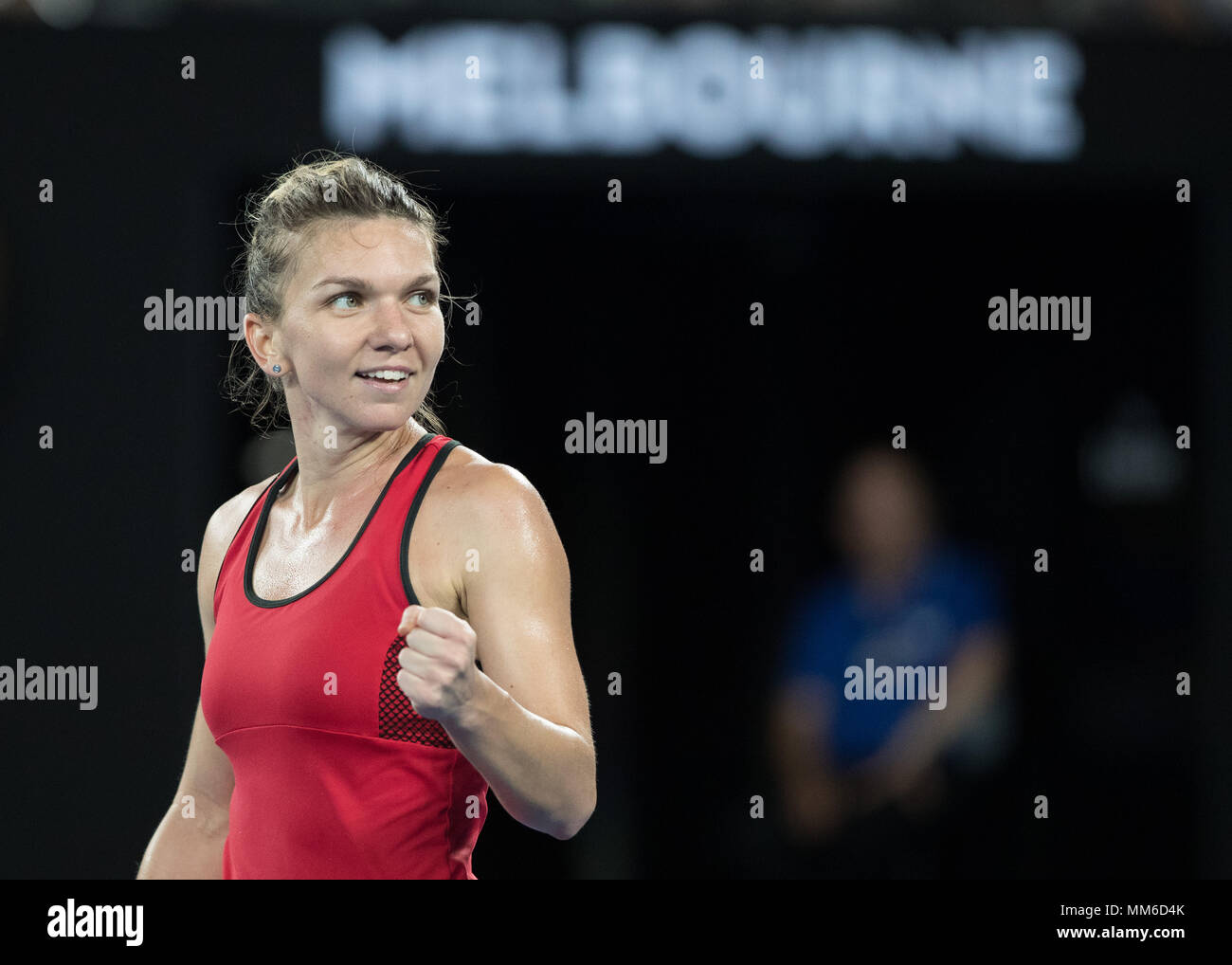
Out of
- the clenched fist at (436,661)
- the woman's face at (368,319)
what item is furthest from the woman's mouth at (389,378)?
the clenched fist at (436,661)

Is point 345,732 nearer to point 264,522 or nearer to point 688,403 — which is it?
point 264,522

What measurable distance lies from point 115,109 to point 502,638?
94.0 inches

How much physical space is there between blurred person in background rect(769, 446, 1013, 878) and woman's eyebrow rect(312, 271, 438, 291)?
169 centimetres

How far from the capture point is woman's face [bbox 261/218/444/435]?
2006 mm

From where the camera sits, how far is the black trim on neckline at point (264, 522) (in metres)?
1.94

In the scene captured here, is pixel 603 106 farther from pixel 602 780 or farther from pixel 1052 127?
pixel 602 780

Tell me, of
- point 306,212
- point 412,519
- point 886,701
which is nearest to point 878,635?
point 886,701

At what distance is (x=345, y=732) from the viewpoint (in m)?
1.84

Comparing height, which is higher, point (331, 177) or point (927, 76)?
point (927, 76)

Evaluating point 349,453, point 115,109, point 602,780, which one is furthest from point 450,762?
point 115,109

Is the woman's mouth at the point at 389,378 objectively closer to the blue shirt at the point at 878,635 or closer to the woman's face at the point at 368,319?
the woman's face at the point at 368,319

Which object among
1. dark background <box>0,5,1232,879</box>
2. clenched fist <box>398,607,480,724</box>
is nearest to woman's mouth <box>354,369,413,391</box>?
clenched fist <box>398,607,480,724</box>

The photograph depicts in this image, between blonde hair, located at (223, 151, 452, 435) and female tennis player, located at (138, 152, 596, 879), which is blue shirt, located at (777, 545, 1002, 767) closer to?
female tennis player, located at (138, 152, 596, 879)
